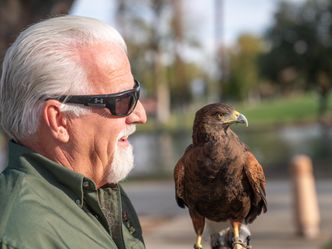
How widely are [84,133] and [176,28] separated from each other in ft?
145

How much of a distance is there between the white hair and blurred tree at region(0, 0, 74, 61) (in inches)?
165

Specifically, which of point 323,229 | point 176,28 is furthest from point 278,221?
point 176,28

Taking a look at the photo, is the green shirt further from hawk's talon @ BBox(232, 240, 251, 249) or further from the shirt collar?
hawk's talon @ BBox(232, 240, 251, 249)

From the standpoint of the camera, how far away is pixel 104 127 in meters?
1.94

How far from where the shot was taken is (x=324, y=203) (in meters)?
11.8

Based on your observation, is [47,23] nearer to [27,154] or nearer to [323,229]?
[27,154]

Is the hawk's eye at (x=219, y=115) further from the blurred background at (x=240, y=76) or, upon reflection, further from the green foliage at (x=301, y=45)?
the green foliage at (x=301, y=45)

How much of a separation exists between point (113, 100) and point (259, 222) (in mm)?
8636

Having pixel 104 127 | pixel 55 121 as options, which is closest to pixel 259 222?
pixel 104 127

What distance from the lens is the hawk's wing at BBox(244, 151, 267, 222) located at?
204 cm

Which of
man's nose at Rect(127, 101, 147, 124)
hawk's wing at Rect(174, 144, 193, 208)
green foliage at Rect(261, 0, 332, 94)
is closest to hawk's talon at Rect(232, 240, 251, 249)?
hawk's wing at Rect(174, 144, 193, 208)

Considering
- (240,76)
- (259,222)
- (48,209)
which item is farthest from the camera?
(240,76)

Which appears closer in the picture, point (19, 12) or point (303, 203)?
point (19, 12)

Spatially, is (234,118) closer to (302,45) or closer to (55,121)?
(55,121)
